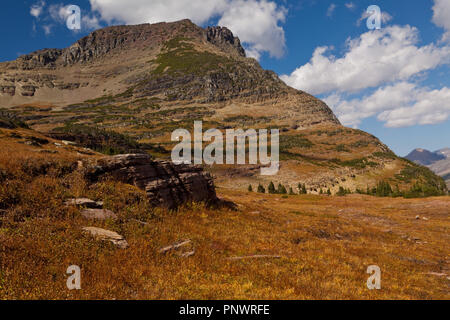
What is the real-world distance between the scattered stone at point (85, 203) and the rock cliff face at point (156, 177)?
2.58 meters

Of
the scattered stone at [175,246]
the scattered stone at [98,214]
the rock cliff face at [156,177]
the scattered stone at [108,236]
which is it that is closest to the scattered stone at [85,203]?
the scattered stone at [98,214]

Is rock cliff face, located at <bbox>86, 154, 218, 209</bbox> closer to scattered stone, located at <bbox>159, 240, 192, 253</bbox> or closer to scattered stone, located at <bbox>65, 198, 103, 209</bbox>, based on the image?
scattered stone, located at <bbox>65, 198, 103, 209</bbox>

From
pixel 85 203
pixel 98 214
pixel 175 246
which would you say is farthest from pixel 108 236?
pixel 85 203

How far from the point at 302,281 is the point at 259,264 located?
1.96m

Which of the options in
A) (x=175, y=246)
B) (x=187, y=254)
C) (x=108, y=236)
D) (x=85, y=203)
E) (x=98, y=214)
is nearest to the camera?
(x=108, y=236)

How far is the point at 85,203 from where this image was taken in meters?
12.0

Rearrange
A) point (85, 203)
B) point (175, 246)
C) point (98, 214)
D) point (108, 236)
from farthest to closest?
point (85, 203) → point (98, 214) → point (175, 246) → point (108, 236)

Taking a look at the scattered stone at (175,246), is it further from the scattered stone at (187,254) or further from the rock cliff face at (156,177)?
the rock cliff face at (156,177)

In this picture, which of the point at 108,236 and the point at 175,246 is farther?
the point at 175,246

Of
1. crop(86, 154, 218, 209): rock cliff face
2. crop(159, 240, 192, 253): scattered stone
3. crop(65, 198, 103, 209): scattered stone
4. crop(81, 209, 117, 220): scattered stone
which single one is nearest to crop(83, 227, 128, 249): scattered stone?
crop(81, 209, 117, 220): scattered stone

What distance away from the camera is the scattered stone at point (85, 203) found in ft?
38.0

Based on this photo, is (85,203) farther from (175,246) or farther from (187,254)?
(187,254)

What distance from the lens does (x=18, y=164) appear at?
1240 cm

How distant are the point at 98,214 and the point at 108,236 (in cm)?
223
